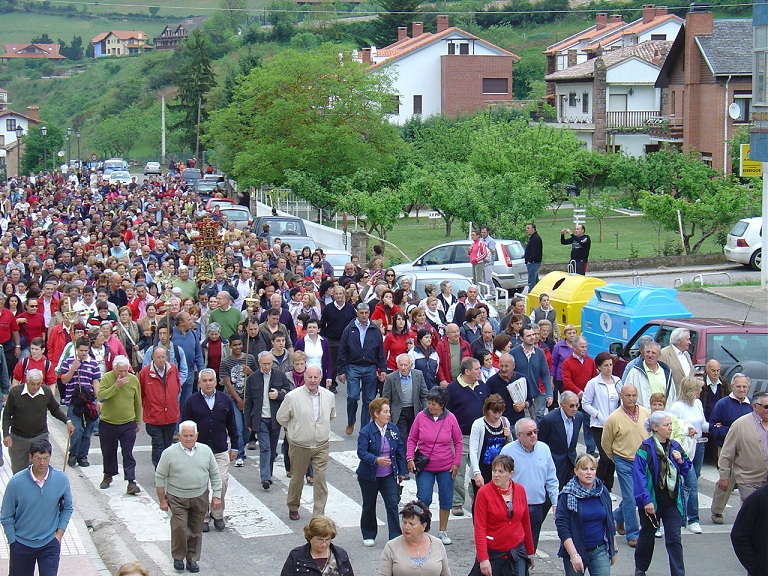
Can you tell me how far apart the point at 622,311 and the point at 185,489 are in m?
8.99

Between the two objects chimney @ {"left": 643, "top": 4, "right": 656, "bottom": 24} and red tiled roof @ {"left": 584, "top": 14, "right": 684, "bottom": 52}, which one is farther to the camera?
chimney @ {"left": 643, "top": 4, "right": 656, "bottom": 24}

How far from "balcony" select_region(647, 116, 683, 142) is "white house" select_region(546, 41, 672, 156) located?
14.4 feet

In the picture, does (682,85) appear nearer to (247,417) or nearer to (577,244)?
(577,244)

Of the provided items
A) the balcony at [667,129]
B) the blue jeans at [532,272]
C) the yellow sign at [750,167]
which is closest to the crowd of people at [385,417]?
the blue jeans at [532,272]

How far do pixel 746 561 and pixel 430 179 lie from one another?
31779 mm

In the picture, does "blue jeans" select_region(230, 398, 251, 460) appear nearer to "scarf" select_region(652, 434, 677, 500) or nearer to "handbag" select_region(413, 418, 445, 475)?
"handbag" select_region(413, 418, 445, 475)

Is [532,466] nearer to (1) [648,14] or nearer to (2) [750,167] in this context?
(2) [750,167]

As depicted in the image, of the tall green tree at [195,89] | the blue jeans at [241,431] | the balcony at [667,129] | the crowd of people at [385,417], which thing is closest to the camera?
the crowd of people at [385,417]

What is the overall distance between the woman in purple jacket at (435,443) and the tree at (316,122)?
2965 cm

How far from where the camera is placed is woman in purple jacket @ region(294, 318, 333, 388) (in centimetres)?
1427

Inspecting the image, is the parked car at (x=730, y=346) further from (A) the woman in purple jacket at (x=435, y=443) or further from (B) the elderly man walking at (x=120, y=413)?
(B) the elderly man walking at (x=120, y=413)

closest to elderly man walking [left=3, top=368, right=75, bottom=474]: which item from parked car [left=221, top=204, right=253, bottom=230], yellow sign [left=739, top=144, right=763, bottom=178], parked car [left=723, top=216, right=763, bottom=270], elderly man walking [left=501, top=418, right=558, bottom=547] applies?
elderly man walking [left=501, top=418, right=558, bottom=547]

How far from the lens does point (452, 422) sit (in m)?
10.6

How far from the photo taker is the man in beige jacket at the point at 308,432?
1141 cm
